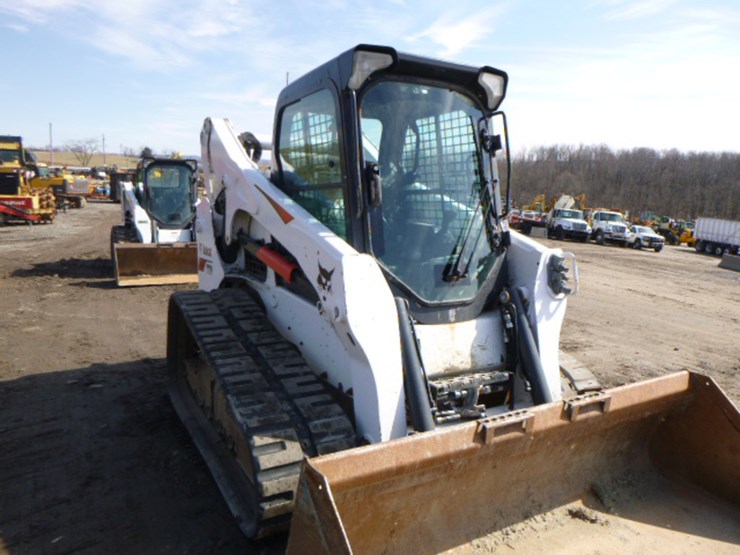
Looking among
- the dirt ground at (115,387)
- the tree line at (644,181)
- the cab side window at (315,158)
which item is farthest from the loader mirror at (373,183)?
the tree line at (644,181)

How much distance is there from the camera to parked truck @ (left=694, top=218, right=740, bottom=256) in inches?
1229

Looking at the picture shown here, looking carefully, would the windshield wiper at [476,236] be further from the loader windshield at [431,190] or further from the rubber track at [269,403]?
the rubber track at [269,403]

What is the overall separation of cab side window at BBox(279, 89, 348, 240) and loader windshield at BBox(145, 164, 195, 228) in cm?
883

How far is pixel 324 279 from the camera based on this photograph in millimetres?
2939

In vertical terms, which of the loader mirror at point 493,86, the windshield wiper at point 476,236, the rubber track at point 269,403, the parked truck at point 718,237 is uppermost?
the loader mirror at point 493,86

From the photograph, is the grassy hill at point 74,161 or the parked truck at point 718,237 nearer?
the parked truck at point 718,237

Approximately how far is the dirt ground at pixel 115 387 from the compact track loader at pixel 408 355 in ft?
1.11

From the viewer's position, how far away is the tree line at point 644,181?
77.3 metres

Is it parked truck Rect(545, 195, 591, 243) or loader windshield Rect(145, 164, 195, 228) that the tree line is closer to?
parked truck Rect(545, 195, 591, 243)

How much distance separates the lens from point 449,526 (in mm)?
2711

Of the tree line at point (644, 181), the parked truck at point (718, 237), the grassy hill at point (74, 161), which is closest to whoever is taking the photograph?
the parked truck at point (718, 237)

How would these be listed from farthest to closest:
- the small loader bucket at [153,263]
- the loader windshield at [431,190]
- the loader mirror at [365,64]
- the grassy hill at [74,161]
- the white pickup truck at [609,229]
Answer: the grassy hill at [74,161] → the white pickup truck at [609,229] → the small loader bucket at [153,263] → the loader windshield at [431,190] → the loader mirror at [365,64]

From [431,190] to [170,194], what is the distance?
9958mm

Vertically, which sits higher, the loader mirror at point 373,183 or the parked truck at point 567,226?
the loader mirror at point 373,183
